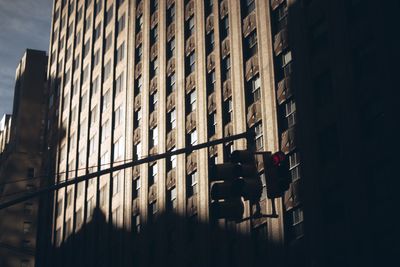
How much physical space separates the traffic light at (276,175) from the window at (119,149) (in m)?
49.0

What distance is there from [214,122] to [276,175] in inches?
1371

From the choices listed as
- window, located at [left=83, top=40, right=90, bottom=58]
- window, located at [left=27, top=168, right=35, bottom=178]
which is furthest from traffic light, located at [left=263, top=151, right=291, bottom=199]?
window, located at [left=27, top=168, right=35, bottom=178]

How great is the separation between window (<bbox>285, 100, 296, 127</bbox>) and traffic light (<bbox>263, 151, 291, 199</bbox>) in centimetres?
2551

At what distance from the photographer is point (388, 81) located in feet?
107

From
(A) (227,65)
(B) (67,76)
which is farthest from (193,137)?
(B) (67,76)

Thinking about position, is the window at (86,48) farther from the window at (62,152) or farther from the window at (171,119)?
the window at (171,119)

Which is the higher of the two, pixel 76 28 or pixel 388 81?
pixel 76 28

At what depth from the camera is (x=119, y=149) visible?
63219mm

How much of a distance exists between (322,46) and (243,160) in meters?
25.6

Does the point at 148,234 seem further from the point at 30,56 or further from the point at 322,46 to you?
the point at 30,56

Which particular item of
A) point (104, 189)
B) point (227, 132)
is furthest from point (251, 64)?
point (104, 189)

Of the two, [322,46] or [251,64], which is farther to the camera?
[251,64]

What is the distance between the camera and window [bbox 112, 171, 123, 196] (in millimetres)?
61566

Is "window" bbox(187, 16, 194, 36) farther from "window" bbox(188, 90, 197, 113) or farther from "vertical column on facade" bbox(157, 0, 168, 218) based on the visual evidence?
"window" bbox(188, 90, 197, 113)
